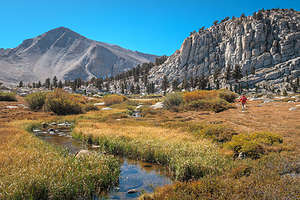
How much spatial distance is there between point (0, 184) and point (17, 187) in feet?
2.23

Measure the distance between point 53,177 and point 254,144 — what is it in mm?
11585

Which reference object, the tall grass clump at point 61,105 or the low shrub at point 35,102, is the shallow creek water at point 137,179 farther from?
the low shrub at point 35,102

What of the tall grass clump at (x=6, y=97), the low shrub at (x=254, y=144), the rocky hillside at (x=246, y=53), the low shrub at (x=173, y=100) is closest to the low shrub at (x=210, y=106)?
the low shrub at (x=173, y=100)

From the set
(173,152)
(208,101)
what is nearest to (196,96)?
(208,101)

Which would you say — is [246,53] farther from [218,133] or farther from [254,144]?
[254,144]

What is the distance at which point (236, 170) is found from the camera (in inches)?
376

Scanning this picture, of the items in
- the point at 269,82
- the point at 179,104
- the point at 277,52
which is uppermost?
the point at 277,52

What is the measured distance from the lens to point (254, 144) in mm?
12531

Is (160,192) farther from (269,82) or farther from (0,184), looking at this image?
(269,82)

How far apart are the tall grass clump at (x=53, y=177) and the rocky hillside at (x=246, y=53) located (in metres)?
114

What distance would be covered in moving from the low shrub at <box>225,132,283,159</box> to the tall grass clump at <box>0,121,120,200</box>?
7926mm

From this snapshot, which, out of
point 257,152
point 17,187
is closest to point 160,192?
point 17,187

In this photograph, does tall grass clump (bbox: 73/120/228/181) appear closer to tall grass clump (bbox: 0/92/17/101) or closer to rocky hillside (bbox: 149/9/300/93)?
tall grass clump (bbox: 0/92/17/101)

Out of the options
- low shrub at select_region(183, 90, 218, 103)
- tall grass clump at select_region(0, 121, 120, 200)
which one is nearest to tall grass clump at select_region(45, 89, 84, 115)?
low shrub at select_region(183, 90, 218, 103)
